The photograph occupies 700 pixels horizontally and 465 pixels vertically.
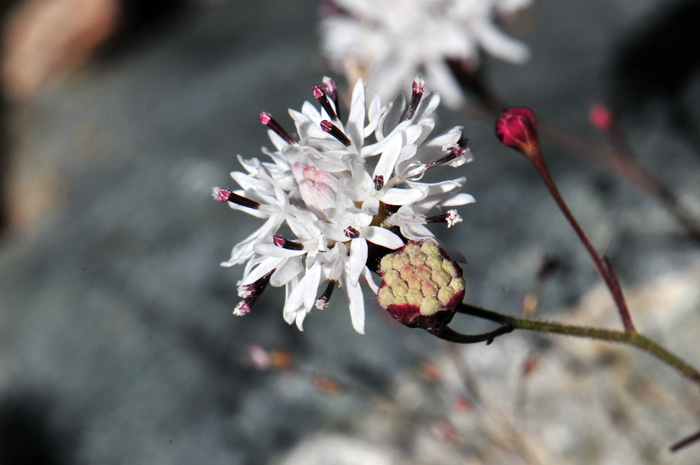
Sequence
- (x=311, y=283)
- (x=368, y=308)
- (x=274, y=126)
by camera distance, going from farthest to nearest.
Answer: (x=368, y=308) → (x=274, y=126) → (x=311, y=283)

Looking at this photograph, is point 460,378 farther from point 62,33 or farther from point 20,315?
point 62,33

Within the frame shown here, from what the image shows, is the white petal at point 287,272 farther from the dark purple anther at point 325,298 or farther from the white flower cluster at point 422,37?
the white flower cluster at point 422,37

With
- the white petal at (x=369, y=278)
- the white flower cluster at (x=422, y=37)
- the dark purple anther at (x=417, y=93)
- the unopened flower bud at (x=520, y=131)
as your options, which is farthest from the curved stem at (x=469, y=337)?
the white flower cluster at (x=422, y=37)

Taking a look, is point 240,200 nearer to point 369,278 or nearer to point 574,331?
point 369,278

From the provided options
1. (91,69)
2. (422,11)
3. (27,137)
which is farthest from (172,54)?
(422,11)

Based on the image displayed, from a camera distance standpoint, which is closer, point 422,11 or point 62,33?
point 422,11

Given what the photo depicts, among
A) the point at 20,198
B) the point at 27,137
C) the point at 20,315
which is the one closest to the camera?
the point at 20,315

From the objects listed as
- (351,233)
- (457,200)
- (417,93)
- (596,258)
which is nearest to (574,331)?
(596,258)
